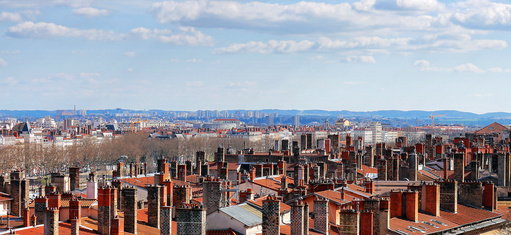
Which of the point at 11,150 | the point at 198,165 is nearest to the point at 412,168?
the point at 198,165

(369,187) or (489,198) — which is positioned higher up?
(369,187)

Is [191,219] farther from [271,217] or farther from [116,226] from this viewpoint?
[116,226]

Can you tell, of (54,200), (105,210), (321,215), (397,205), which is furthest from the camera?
(397,205)

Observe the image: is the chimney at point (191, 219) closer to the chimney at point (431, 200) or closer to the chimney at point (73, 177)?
the chimney at point (431, 200)

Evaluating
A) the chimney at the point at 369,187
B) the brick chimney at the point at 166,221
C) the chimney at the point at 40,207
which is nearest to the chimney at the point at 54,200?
the chimney at the point at 40,207

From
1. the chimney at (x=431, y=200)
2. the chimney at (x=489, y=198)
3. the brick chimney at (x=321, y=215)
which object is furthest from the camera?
the chimney at (x=489, y=198)

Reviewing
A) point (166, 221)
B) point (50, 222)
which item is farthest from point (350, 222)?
point (50, 222)

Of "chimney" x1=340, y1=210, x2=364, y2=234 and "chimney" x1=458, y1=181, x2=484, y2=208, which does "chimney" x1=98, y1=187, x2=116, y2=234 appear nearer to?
"chimney" x1=340, y1=210, x2=364, y2=234
